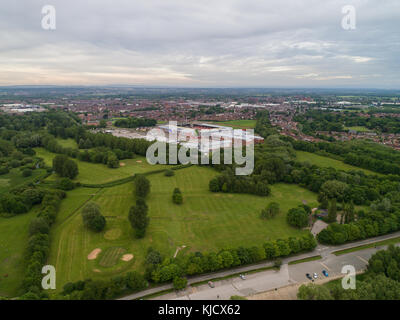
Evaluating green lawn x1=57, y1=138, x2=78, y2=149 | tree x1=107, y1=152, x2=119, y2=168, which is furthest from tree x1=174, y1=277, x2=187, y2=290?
green lawn x1=57, y1=138, x2=78, y2=149

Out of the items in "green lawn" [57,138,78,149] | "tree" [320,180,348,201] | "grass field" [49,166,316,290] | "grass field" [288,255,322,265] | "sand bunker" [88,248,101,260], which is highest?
"green lawn" [57,138,78,149]

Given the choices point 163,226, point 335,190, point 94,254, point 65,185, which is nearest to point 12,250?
point 94,254

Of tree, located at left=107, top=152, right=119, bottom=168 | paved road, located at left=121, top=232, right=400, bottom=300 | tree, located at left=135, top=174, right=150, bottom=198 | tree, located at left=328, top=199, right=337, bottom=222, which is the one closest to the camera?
paved road, located at left=121, top=232, right=400, bottom=300

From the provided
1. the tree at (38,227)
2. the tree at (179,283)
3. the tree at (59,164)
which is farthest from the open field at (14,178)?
the tree at (179,283)

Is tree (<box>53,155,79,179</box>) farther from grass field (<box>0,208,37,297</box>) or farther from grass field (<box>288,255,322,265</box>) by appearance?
grass field (<box>288,255,322,265</box>)

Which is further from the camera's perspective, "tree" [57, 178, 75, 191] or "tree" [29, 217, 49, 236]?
"tree" [57, 178, 75, 191]

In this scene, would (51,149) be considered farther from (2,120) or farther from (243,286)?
(243,286)
